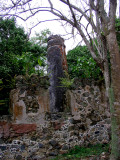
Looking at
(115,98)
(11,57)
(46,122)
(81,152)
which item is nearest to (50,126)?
(46,122)

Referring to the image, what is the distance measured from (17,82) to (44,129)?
1.30m

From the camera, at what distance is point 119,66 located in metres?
3.21

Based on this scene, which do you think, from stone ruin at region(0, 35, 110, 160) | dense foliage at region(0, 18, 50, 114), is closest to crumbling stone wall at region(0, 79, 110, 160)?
stone ruin at region(0, 35, 110, 160)

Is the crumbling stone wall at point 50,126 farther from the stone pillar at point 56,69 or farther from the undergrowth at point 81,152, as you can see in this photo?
the stone pillar at point 56,69

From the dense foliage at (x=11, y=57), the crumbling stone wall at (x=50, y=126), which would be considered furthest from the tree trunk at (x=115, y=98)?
the dense foliage at (x=11, y=57)

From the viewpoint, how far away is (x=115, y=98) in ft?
10.1

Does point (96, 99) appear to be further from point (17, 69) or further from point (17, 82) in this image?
point (17, 69)

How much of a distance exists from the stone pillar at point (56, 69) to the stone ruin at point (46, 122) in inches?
49.7

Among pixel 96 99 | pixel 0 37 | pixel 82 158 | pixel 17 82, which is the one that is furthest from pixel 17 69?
pixel 82 158

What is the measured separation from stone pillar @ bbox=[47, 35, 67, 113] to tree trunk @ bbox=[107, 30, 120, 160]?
2.91m

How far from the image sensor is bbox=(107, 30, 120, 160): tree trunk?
298cm

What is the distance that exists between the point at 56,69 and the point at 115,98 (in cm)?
358

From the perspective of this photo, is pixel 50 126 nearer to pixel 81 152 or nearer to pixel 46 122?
pixel 46 122

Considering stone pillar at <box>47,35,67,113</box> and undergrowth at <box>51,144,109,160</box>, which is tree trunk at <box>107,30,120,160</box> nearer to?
undergrowth at <box>51,144,109,160</box>
